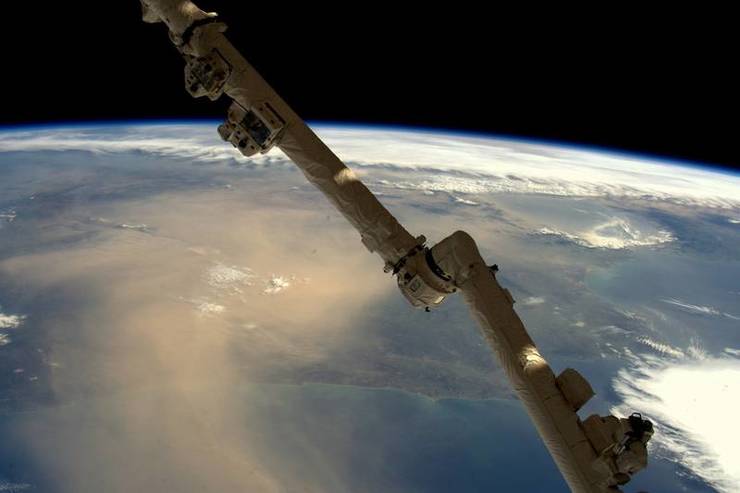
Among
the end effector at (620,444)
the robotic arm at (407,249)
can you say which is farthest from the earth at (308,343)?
the end effector at (620,444)

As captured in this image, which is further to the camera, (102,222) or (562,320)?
(102,222)

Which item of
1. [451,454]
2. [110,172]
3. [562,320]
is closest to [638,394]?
[562,320]

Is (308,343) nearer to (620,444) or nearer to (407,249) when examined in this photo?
(407,249)

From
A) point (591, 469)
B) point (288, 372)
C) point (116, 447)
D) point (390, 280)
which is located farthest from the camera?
point (390, 280)

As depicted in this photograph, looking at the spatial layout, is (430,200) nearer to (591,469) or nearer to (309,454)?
(309,454)

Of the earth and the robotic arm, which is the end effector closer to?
the robotic arm

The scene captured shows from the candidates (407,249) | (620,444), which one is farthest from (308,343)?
(620,444)
